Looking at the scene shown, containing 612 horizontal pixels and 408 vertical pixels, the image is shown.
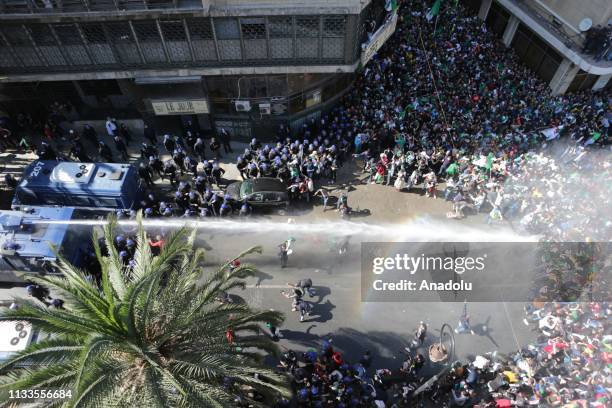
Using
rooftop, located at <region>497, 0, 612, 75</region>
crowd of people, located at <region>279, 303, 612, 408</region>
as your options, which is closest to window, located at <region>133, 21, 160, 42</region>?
crowd of people, located at <region>279, 303, 612, 408</region>

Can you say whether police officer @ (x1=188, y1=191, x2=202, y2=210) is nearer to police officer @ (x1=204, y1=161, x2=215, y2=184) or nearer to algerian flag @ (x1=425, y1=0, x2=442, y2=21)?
police officer @ (x1=204, y1=161, x2=215, y2=184)

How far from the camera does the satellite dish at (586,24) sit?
A: 2255cm

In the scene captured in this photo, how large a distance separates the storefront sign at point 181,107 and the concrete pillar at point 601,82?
22.6 metres

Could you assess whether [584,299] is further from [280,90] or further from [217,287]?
[280,90]

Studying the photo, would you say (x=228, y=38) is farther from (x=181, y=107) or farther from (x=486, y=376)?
(x=486, y=376)

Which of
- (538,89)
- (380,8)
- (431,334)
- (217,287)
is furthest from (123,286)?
(538,89)

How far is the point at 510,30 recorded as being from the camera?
91.6 feet

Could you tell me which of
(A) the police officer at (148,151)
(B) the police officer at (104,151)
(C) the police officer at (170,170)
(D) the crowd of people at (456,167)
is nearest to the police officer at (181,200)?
(D) the crowd of people at (456,167)

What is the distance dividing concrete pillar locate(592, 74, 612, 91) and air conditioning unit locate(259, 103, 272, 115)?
19.5 meters

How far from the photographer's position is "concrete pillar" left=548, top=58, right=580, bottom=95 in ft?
79.3

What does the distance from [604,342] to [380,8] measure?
1730cm

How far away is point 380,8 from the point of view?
70.5 ft

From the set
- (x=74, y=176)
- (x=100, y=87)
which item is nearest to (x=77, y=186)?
(x=74, y=176)

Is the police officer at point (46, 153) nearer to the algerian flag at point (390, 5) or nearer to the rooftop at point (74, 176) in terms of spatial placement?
the rooftop at point (74, 176)
